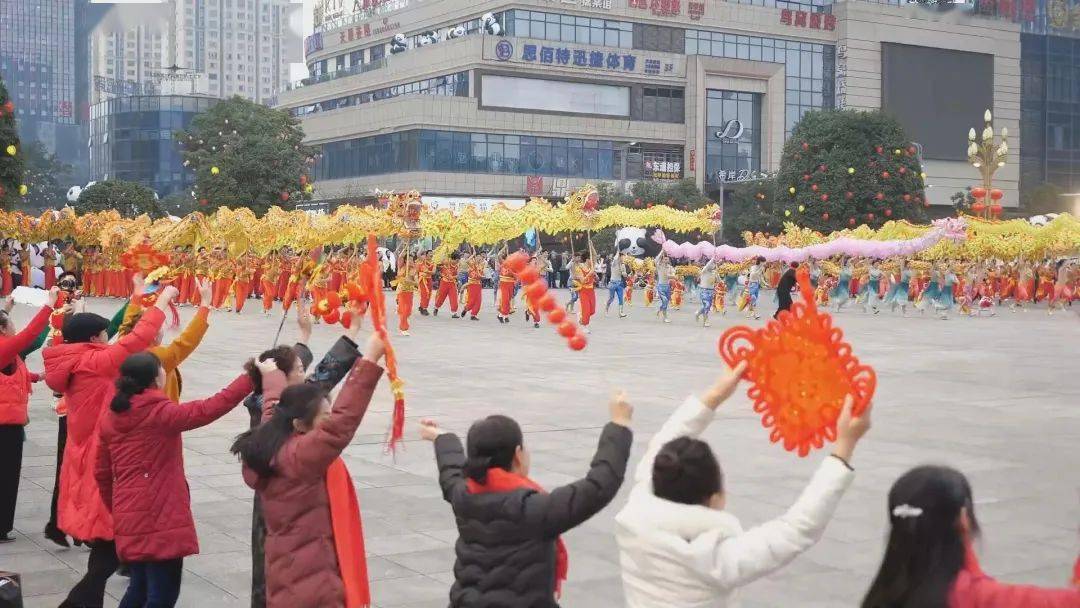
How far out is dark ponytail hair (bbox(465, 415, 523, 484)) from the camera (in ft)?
12.5

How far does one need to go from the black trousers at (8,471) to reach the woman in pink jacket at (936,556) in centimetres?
598

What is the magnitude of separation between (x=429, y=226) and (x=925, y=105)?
148ft

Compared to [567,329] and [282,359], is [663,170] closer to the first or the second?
[282,359]

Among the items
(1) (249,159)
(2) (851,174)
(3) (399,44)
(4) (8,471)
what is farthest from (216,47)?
(4) (8,471)

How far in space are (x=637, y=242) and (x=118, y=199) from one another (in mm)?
35788

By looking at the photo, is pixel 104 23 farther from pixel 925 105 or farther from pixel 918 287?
pixel 918 287

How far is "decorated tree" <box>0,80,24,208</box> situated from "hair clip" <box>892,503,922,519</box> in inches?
561

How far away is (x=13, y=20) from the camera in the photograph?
156 meters

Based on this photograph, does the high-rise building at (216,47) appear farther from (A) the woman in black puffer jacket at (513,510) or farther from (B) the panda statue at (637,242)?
(A) the woman in black puffer jacket at (513,510)

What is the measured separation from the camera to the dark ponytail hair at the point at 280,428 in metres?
4.39

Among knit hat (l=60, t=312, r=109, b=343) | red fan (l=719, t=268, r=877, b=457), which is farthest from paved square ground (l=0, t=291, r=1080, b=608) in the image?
red fan (l=719, t=268, r=877, b=457)

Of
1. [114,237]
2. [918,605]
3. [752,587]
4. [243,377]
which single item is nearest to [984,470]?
[752,587]

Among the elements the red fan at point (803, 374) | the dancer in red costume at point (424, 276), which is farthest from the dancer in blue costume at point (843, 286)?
the red fan at point (803, 374)

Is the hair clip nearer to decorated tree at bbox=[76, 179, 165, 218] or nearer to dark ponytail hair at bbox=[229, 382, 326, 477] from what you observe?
dark ponytail hair at bbox=[229, 382, 326, 477]
